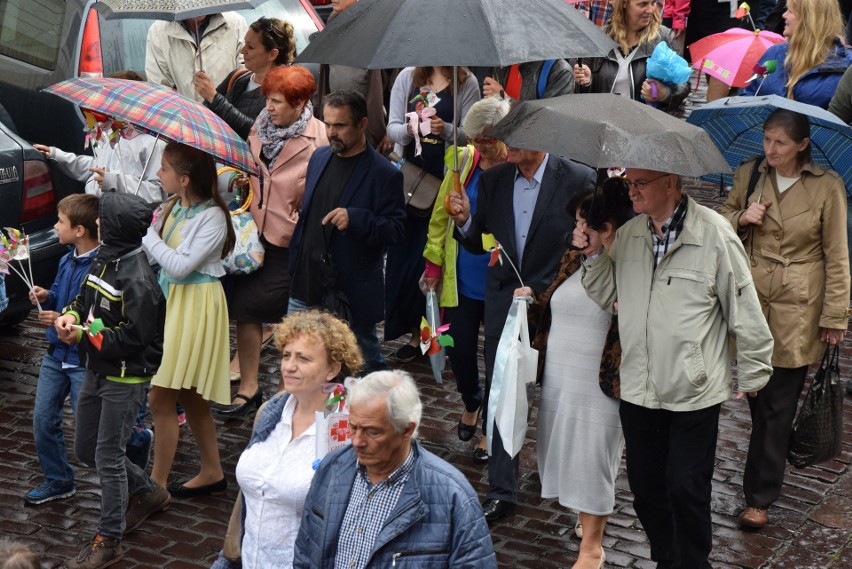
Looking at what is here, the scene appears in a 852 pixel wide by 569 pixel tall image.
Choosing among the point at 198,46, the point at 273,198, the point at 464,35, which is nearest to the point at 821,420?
the point at 464,35

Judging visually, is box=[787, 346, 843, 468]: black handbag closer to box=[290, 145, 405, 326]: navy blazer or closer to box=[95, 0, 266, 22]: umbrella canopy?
box=[290, 145, 405, 326]: navy blazer

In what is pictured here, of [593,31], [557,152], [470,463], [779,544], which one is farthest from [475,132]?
[779,544]

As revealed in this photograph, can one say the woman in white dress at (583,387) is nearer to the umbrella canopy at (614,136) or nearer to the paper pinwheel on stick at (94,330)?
the umbrella canopy at (614,136)

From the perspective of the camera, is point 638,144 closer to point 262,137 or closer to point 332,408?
point 332,408

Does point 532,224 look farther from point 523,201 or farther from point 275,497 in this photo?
point 275,497

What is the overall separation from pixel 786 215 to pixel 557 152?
1.55 meters

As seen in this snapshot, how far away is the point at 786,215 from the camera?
6355 millimetres

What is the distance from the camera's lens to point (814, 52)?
7168 millimetres

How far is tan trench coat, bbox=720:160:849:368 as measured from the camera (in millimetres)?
6309

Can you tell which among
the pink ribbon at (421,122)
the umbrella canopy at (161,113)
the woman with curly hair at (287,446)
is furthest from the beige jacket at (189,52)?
the woman with curly hair at (287,446)

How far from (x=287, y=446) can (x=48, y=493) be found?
238 cm

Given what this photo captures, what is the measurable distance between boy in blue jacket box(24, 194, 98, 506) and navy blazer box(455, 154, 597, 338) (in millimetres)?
1972

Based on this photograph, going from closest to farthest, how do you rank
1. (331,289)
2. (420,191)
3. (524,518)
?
(524,518), (331,289), (420,191)

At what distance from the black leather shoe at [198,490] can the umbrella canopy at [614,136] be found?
2508 mm
